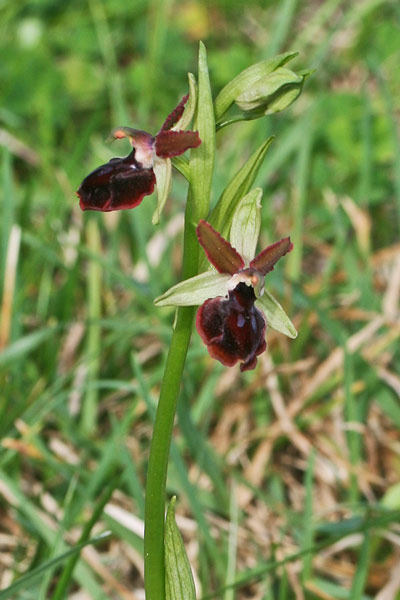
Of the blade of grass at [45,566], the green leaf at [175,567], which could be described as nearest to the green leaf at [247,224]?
the green leaf at [175,567]

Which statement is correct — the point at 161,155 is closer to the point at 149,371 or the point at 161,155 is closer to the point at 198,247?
the point at 198,247

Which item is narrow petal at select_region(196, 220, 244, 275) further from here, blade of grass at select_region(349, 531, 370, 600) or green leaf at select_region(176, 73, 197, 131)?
blade of grass at select_region(349, 531, 370, 600)

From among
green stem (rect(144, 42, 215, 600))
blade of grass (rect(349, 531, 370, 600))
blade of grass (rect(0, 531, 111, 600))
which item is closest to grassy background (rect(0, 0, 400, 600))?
blade of grass (rect(349, 531, 370, 600))

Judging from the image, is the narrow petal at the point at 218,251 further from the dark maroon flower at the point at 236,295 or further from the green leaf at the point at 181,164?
the green leaf at the point at 181,164

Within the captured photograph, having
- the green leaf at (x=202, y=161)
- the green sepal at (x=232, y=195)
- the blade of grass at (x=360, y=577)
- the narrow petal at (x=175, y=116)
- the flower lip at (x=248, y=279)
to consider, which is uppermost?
the narrow petal at (x=175, y=116)

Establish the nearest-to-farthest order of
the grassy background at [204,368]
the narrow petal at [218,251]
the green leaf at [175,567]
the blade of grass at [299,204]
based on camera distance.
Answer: the narrow petal at [218,251] < the green leaf at [175,567] < the grassy background at [204,368] < the blade of grass at [299,204]

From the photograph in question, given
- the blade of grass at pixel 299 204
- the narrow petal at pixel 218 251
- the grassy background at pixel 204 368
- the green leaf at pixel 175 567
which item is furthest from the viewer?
the blade of grass at pixel 299 204
